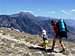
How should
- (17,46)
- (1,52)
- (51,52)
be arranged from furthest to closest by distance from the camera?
(17,46)
(51,52)
(1,52)

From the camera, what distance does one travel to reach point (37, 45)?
67.8 feet

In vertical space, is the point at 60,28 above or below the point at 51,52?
above

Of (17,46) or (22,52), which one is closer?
(22,52)

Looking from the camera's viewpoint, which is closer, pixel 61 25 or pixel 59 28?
pixel 61 25

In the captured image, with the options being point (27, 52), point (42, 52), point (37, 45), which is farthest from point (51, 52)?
point (37, 45)

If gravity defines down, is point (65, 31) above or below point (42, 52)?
above

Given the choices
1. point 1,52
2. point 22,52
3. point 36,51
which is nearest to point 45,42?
point 36,51

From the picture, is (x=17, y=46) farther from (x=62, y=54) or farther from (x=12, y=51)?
(x=62, y=54)

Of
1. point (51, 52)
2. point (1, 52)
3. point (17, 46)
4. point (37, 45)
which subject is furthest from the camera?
point (37, 45)

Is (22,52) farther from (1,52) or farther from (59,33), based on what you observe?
(59,33)

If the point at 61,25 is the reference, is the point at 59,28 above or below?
below

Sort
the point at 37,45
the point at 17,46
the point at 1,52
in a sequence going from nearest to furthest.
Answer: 1. the point at 1,52
2. the point at 17,46
3. the point at 37,45

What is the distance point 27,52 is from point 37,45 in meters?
3.82

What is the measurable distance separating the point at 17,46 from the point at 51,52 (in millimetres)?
2861
